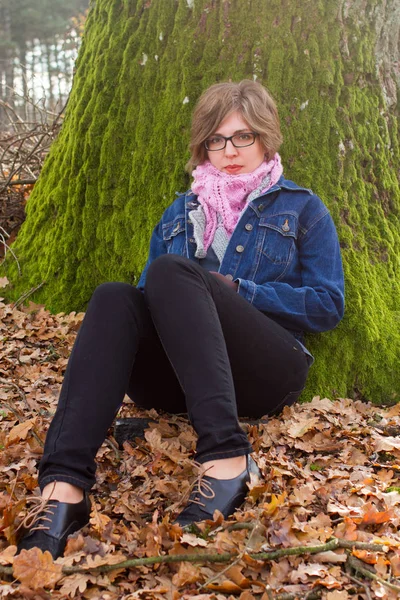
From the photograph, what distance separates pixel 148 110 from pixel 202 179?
112cm

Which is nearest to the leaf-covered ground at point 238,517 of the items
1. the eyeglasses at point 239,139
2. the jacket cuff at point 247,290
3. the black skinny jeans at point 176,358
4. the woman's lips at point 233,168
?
the black skinny jeans at point 176,358

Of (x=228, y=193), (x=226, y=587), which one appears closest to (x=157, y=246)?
(x=228, y=193)

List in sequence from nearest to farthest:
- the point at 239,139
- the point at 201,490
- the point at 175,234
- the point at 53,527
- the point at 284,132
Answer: the point at 53,527 → the point at 201,490 → the point at 239,139 → the point at 175,234 → the point at 284,132

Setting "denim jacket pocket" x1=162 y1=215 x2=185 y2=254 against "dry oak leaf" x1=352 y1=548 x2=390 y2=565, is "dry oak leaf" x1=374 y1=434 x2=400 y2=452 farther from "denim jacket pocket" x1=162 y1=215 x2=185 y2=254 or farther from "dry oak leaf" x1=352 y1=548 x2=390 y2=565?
"denim jacket pocket" x1=162 y1=215 x2=185 y2=254

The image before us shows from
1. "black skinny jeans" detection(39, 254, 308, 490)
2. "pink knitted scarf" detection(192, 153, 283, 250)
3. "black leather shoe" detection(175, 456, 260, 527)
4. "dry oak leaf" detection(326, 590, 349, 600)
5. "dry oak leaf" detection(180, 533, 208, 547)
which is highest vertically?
"pink knitted scarf" detection(192, 153, 283, 250)

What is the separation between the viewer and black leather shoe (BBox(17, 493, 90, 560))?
1999 mm

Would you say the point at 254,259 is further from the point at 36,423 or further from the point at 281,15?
the point at 281,15

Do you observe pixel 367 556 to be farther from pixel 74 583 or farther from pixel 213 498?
pixel 74 583

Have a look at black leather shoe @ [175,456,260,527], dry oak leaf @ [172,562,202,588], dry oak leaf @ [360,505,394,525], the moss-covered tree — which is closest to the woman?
black leather shoe @ [175,456,260,527]

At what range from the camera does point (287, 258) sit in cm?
301

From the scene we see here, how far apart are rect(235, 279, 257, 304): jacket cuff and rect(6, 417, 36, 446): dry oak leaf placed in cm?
123

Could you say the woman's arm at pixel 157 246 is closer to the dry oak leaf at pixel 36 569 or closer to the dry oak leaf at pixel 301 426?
the dry oak leaf at pixel 301 426

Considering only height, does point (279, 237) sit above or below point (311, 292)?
above

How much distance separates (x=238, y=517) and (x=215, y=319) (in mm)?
749
